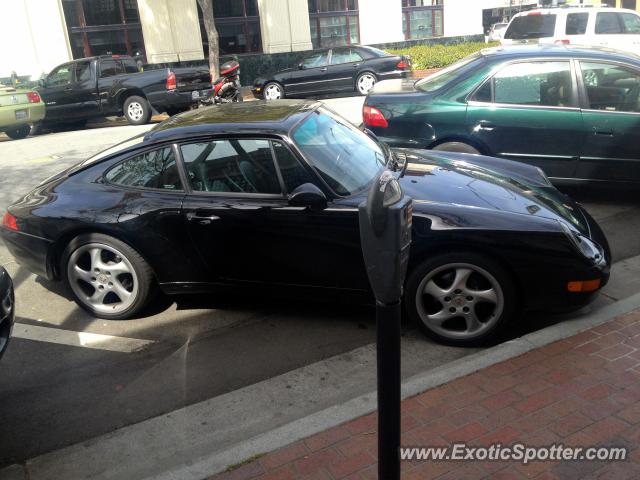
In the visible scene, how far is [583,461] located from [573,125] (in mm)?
4337

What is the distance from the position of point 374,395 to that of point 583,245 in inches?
66.0

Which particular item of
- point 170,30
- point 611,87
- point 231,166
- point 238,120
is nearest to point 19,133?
point 170,30

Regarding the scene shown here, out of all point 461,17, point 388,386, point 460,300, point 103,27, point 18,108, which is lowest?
point 460,300

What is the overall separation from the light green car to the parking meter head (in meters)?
13.5

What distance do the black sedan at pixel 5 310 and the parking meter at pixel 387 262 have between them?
98.4 inches

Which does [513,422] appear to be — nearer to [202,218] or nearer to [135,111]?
[202,218]

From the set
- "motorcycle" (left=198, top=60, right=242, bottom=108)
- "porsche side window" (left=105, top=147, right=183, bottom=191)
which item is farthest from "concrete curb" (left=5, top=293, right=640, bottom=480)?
"motorcycle" (left=198, top=60, right=242, bottom=108)

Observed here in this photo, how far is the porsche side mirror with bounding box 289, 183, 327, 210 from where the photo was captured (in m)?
4.06

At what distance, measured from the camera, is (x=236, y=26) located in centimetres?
2275

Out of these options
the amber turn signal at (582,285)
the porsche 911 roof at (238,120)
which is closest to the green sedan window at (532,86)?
the porsche 911 roof at (238,120)

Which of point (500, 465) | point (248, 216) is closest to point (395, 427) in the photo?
point (500, 465)

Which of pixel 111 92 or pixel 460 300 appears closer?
pixel 460 300

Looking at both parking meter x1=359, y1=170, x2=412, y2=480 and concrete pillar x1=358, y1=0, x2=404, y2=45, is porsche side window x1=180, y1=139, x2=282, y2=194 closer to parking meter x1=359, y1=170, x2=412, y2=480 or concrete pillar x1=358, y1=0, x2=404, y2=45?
parking meter x1=359, y1=170, x2=412, y2=480

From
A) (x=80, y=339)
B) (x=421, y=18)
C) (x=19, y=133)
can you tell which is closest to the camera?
(x=80, y=339)
